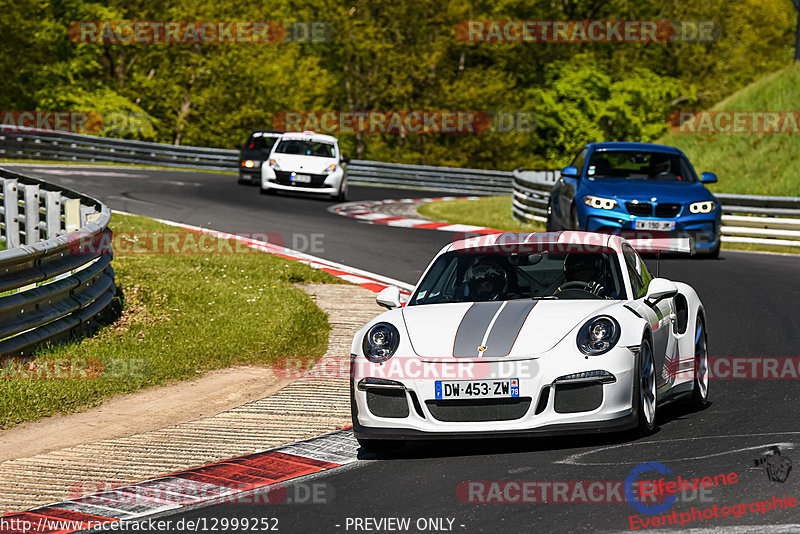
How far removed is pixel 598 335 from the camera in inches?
267

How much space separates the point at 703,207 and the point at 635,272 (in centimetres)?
943

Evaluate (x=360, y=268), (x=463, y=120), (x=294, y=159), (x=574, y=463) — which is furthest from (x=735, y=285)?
(x=463, y=120)

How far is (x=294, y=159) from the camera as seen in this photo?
27.8 metres

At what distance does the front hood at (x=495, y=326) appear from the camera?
263 inches

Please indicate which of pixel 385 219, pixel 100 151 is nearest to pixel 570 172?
pixel 385 219

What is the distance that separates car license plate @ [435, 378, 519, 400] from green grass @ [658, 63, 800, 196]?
939 inches

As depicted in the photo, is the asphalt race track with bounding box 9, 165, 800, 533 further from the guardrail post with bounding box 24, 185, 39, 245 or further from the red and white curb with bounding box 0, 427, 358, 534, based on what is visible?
the guardrail post with bounding box 24, 185, 39, 245

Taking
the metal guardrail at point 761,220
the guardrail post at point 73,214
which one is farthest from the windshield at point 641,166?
the guardrail post at point 73,214

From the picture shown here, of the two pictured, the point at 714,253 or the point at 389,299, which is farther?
the point at 714,253

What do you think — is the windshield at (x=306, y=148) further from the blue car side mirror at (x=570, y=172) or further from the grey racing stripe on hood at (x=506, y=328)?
the grey racing stripe on hood at (x=506, y=328)

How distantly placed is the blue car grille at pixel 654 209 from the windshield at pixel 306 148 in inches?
507

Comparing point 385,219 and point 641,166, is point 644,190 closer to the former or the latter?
point 641,166

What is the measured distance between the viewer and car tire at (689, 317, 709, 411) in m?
8.00

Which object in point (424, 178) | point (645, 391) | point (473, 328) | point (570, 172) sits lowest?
point (424, 178)
